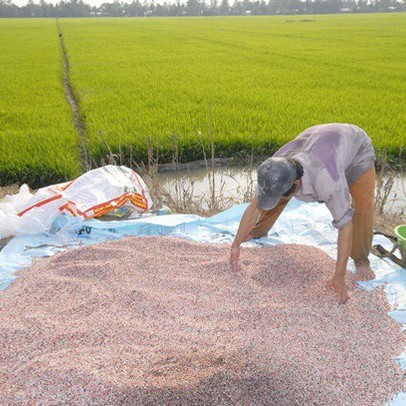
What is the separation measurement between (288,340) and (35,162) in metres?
3.13

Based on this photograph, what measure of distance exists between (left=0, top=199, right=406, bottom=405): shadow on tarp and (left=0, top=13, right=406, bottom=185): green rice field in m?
0.65

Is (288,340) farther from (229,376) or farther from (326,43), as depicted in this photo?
(326,43)

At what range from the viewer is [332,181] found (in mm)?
1747

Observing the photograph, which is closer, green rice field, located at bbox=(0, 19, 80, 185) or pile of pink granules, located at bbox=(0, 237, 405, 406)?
pile of pink granules, located at bbox=(0, 237, 405, 406)

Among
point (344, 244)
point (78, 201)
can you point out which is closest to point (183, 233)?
Result: point (78, 201)

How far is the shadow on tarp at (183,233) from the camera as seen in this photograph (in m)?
2.55

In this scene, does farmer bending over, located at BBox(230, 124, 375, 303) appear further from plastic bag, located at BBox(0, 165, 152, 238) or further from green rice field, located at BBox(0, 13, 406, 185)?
green rice field, located at BBox(0, 13, 406, 185)

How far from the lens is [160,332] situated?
5.96 feet

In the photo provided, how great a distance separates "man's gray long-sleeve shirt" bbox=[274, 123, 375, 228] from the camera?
176cm

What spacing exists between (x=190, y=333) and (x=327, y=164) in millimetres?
861

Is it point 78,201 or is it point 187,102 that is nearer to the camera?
point 78,201

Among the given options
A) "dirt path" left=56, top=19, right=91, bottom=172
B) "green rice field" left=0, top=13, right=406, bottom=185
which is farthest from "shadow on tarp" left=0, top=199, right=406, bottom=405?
"dirt path" left=56, top=19, right=91, bottom=172

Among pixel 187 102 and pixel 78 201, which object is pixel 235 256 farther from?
pixel 187 102

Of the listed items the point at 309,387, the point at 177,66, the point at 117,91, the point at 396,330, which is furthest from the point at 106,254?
the point at 177,66
